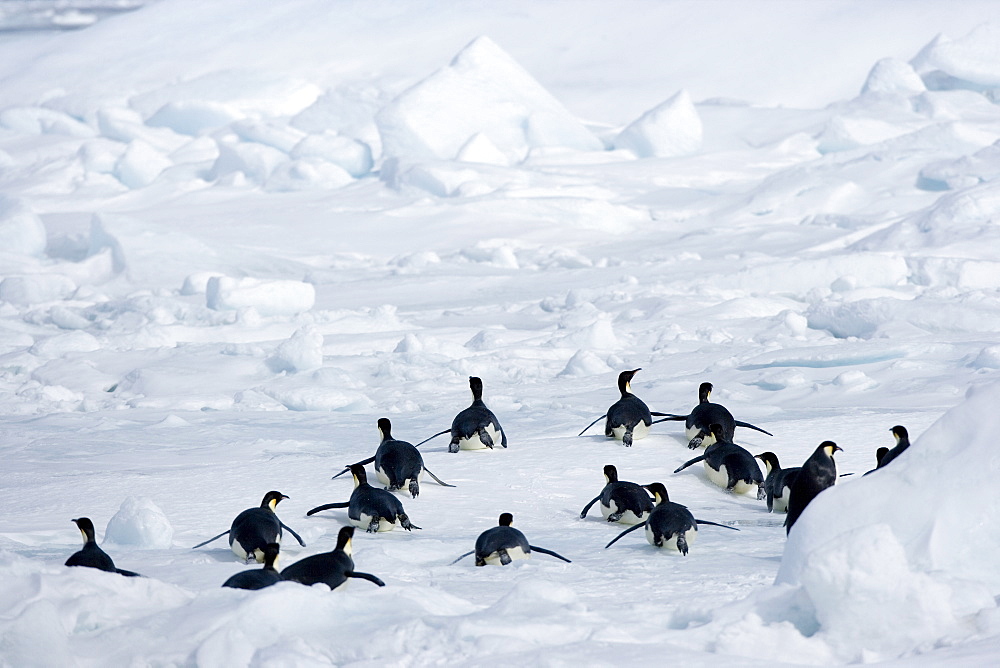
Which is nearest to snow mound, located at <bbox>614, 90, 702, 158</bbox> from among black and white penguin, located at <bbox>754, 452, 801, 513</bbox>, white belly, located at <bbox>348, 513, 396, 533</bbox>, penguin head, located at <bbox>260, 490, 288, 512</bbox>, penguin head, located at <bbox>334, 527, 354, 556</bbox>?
black and white penguin, located at <bbox>754, 452, 801, 513</bbox>

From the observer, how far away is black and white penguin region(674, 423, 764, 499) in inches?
197

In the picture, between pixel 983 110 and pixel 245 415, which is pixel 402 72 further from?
pixel 245 415

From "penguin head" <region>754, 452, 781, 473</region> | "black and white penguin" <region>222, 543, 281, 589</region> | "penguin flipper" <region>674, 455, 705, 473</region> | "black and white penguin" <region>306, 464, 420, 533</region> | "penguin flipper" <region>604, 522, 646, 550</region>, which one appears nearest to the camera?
"black and white penguin" <region>222, 543, 281, 589</region>

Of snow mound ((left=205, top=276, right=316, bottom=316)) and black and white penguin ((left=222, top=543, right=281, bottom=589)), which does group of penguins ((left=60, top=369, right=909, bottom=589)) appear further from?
snow mound ((left=205, top=276, right=316, bottom=316))

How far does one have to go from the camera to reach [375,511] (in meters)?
4.33

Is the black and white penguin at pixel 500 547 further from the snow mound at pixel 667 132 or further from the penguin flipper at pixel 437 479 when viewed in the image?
the snow mound at pixel 667 132

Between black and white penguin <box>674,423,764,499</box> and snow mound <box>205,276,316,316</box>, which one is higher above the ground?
black and white penguin <box>674,423,764,499</box>

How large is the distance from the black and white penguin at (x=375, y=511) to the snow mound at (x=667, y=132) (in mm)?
21141

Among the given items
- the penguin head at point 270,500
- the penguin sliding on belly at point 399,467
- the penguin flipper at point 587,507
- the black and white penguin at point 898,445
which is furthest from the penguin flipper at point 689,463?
the penguin head at point 270,500

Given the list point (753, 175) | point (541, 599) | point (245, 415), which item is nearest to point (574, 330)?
point (245, 415)

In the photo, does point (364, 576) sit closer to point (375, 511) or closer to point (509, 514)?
point (509, 514)

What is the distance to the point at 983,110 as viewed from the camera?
79.3 feet

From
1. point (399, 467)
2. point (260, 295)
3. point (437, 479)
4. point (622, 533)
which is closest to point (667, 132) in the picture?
point (260, 295)

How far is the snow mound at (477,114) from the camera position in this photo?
23109mm
